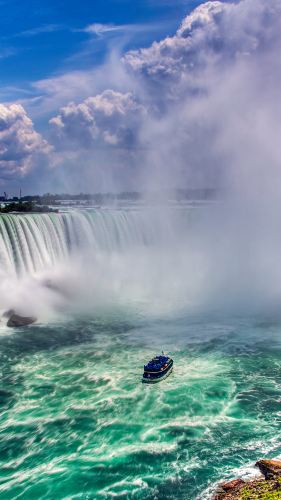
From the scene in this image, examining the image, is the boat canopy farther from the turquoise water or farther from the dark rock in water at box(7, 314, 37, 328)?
the dark rock in water at box(7, 314, 37, 328)

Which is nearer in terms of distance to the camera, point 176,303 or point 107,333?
point 107,333

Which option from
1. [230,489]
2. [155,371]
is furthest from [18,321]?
[230,489]

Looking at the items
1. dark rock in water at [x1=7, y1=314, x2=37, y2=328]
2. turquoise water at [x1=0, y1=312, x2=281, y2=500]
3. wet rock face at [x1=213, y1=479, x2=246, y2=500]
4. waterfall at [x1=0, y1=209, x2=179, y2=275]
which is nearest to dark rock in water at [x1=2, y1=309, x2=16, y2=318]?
dark rock in water at [x1=7, y1=314, x2=37, y2=328]

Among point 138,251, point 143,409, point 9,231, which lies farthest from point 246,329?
point 138,251

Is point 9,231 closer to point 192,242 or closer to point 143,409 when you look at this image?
point 143,409

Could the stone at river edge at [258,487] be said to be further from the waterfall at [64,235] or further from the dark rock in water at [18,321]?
the waterfall at [64,235]

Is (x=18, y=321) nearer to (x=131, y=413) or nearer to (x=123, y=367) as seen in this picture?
(x=123, y=367)

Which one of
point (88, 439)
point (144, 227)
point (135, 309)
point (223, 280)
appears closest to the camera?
point (88, 439)
